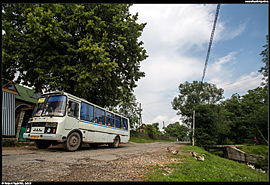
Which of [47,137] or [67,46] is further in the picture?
[67,46]

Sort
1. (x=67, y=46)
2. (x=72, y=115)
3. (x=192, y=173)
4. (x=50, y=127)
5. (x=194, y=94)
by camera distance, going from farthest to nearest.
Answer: (x=194, y=94), (x=67, y=46), (x=72, y=115), (x=50, y=127), (x=192, y=173)

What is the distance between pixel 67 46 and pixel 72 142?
23.4 feet

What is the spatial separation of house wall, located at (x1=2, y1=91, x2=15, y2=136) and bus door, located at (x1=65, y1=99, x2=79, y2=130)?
8.61m

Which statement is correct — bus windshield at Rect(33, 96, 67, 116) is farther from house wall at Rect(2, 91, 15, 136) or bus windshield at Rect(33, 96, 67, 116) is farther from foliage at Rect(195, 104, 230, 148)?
foliage at Rect(195, 104, 230, 148)

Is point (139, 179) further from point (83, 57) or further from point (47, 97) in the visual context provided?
point (83, 57)

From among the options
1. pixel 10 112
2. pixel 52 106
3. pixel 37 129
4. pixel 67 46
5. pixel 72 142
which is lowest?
pixel 72 142

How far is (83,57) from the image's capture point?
1215cm

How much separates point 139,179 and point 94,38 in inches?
434

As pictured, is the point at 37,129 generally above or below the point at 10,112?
below

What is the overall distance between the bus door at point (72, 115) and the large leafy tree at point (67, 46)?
7.11ft

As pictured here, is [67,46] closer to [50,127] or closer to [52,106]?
[52,106]

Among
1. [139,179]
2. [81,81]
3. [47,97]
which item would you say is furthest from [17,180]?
[81,81]

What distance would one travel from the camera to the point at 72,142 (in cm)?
865

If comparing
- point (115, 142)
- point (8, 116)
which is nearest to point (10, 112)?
point (8, 116)
